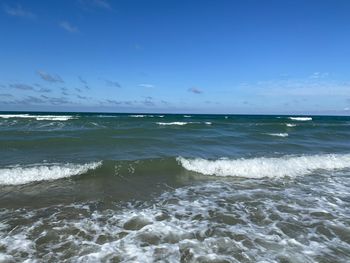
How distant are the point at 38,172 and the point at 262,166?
Result: 777 cm

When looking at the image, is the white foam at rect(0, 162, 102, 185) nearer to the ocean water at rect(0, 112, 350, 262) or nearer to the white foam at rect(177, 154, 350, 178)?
the ocean water at rect(0, 112, 350, 262)

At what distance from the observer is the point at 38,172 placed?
9086mm

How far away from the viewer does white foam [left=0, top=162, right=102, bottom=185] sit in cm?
850

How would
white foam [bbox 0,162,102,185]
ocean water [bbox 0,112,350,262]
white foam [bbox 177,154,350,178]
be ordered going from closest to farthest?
1. ocean water [bbox 0,112,350,262]
2. white foam [bbox 0,162,102,185]
3. white foam [bbox 177,154,350,178]

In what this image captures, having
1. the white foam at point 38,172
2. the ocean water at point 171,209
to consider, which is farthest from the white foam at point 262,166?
the white foam at point 38,172

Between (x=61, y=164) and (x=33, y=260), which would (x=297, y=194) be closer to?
(x=33, y=260)

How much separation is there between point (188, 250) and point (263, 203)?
298 centimetres

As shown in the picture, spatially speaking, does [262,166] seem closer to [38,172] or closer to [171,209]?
[171,209]

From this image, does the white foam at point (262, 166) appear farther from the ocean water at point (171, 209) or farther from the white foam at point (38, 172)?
the white foam at point (38, 172)

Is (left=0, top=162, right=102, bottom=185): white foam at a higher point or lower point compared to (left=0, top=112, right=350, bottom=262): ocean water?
higher

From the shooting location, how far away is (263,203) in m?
6.77

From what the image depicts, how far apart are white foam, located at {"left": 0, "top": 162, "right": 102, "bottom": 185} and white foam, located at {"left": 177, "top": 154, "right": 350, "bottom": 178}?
3.84 metres

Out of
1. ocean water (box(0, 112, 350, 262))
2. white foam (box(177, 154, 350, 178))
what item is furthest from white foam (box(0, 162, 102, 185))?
white foam (box(177, 154, 350, 178))

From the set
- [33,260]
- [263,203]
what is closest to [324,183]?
[263,203]
